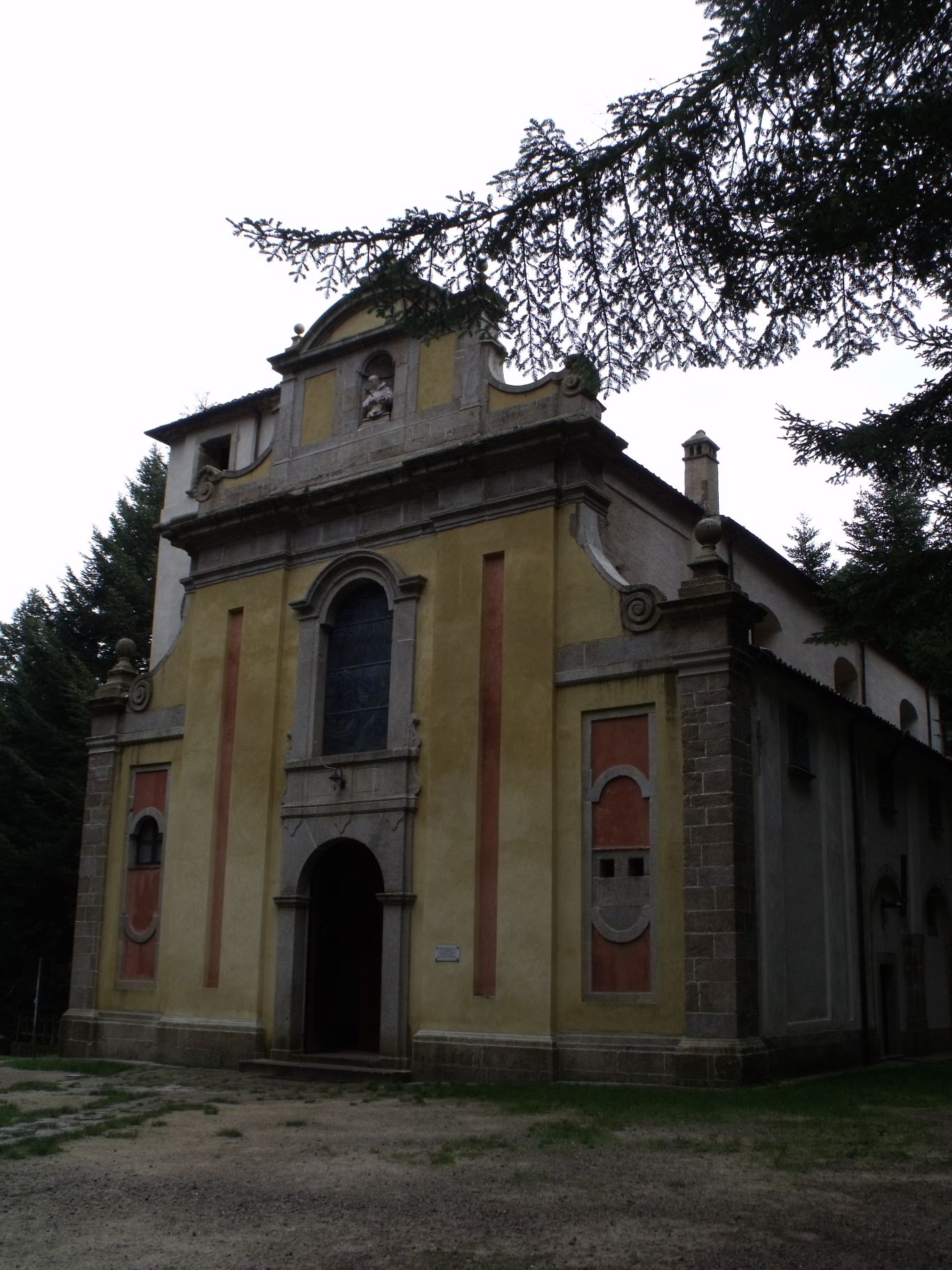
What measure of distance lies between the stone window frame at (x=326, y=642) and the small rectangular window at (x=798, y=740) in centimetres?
526

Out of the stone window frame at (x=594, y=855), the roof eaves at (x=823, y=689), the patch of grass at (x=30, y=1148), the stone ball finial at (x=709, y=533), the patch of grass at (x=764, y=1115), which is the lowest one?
the patch of grass at (x=30, y=1148)

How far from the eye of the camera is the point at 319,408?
2088cm

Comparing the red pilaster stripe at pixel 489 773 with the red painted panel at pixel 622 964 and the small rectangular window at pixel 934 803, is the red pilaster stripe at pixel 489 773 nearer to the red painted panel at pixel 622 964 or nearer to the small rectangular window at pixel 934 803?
the red painted panel at pixel 622 964

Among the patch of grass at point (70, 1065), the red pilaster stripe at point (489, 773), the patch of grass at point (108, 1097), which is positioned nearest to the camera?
the patch of grass at point (108, 1097)

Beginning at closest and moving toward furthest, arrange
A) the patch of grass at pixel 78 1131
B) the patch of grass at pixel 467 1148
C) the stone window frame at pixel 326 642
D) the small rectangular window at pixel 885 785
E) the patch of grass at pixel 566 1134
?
the patch of grass at pixel 467 1148 → the patch of grass at pixel 78 1131 → the patch of grass at pixel 566 1134 → the stone window frame at pixel 326 642 → the small rectangular window at pixel 885 785

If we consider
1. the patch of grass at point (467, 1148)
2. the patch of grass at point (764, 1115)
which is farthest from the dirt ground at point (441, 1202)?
the patch of grass at point (764, 1115)

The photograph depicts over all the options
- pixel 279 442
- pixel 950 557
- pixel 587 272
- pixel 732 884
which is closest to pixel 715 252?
pixel 587 272

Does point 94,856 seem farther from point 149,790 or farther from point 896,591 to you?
point 896,591

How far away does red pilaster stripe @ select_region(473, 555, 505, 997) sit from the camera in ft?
53.6

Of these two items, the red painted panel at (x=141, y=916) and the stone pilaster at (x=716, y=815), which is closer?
the stone pilaster at (x=716, y=815)

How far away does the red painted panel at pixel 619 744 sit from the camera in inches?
619

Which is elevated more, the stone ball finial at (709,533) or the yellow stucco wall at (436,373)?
the yellow stucco wall at (436,373)

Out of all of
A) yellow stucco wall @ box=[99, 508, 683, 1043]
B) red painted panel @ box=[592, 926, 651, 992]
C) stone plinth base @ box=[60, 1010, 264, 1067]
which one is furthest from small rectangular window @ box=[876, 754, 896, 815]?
stone plinth base @ box=[60, 1010, 264, 1067]

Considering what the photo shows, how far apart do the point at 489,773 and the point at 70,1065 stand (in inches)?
308
